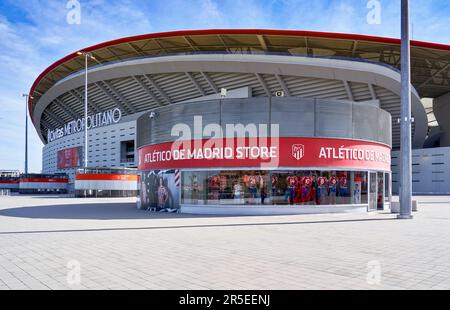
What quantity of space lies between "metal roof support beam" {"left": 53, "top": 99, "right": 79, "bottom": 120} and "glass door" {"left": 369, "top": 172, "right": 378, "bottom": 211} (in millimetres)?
51074

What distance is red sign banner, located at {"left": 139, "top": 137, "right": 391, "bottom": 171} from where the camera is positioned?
17.1 metres

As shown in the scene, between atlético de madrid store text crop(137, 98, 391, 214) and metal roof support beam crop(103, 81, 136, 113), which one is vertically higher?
metal roof support beam crop(103, 81, 136, 113)

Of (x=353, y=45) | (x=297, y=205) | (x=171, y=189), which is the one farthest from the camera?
(x=353, y=45)

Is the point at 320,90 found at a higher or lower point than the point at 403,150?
higher

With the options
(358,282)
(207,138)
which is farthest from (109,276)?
(207,138)

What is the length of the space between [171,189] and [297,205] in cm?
576

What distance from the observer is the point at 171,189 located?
18.5m

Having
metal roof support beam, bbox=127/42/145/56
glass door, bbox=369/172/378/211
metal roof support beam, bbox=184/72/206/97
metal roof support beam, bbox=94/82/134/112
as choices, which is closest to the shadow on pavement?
glass door, bbox=369/172/378/211

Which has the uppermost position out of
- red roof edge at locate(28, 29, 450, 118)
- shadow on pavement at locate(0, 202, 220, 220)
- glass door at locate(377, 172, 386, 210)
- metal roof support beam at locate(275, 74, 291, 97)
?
red roof edge at locate(28, 29, 450, 118)

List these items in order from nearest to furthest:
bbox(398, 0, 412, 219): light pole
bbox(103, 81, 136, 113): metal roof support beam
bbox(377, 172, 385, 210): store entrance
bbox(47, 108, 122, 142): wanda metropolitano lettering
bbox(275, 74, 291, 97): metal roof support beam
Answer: bbox(398, 0, 412, 219): light pole
bbox(377, 172, 385, 210): store entrance
bbox(275, 74, 291, 97): metal roof support beam
bbox(103, 81, 136, 113): metal roof support beam
bbox(47, 108, 122, 142): wanda metropolitano lettering

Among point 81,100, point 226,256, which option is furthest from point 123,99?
point 226,256

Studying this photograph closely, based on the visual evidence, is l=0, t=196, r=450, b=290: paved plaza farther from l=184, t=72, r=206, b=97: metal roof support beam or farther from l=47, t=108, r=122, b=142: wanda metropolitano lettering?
l=47, t=108, r=122, b=142: wanda metropolitano lettering

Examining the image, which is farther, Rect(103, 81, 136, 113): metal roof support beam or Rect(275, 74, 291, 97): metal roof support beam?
Rect(103, 81, 136, 113): metal roof support beam
